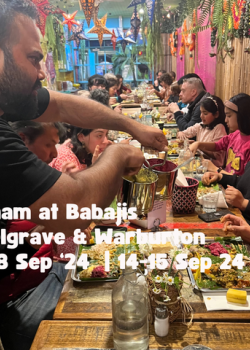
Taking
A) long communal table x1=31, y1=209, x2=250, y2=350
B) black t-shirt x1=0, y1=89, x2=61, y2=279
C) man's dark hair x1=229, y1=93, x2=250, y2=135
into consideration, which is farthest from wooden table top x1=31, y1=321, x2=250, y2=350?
man's dark hair x1=229, y1=93, x2=250, y2=135

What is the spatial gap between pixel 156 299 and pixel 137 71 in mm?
15144

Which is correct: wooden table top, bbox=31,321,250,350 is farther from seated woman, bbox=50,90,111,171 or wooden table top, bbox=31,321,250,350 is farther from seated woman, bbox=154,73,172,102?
seated woman, bbox=154,73,172,102

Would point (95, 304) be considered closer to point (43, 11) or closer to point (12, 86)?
point (12, 86)

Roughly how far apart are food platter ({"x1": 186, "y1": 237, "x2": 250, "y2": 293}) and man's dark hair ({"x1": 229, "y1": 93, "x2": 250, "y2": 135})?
157 centimetres

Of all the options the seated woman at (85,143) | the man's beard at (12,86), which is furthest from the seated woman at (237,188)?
the man's beard at (12,86)

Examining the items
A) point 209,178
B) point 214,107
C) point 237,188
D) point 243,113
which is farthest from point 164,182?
point 214,107

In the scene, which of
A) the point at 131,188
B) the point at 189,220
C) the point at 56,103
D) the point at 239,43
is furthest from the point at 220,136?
Result: the point at 131,188

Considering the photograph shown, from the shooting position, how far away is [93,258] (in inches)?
61.8

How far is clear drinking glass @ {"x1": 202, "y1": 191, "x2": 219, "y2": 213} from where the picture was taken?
204cm

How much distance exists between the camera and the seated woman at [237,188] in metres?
2.16

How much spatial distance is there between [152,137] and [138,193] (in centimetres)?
33

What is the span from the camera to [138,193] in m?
1.16

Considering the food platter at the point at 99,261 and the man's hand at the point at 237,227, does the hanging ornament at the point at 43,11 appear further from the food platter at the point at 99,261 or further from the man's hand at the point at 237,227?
the man's hand at the point at 237,227

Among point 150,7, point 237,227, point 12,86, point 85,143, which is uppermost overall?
point 150,7
